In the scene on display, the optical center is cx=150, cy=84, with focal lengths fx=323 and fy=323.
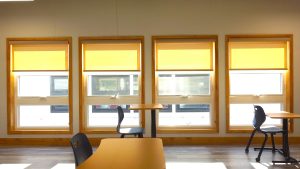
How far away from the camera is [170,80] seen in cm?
689

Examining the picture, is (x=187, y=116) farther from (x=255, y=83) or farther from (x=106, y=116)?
(x=106, y=116)

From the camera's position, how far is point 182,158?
548 cm

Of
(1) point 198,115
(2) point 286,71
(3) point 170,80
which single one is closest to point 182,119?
(1) point 198,115

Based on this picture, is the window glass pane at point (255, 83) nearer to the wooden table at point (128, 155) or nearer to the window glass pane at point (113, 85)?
the window glass pane at point (113, 85)

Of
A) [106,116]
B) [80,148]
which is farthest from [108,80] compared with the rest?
[80,148]

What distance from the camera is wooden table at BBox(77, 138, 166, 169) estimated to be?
219 centimetres

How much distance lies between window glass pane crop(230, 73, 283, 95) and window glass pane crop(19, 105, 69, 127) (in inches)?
145

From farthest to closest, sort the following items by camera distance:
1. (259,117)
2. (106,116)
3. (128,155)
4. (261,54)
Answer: (106,116), (261,54), (259,117), (128,155)

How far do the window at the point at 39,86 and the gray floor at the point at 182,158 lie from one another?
68 cm

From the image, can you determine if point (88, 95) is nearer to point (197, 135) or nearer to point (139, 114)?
point (139, 114)

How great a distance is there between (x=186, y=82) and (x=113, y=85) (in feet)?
5.11

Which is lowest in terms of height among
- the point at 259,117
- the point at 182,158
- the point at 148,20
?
the point at 182,158

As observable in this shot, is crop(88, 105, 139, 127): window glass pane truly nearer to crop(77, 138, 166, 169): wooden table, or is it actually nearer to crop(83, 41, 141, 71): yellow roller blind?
crop(83, 41, 141, 71): yellow roller blind

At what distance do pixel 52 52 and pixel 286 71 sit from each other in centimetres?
492
